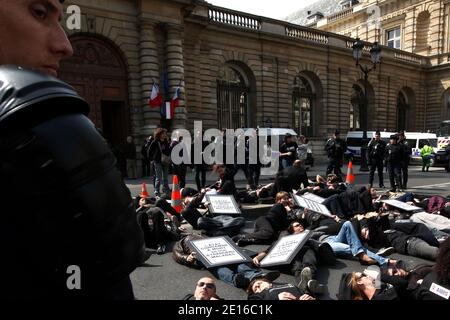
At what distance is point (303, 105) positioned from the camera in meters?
26.1

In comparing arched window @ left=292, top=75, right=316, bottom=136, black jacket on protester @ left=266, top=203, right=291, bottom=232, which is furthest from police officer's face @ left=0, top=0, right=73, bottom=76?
arched window @ left=292, top=75, right=316, bottom=136

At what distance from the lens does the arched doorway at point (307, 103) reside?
25.8 meters

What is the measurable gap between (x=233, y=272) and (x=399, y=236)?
313 cm

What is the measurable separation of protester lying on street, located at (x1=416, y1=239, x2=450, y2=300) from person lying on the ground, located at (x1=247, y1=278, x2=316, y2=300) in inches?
42.9

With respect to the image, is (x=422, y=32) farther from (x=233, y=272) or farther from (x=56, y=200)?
(x=56, y=200)

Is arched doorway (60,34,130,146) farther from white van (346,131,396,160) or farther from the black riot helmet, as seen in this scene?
white van (346,131,396,160)

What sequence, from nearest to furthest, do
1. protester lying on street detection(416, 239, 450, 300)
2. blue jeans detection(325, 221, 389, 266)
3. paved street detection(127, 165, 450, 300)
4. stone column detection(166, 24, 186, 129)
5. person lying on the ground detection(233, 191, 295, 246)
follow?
1. protester lying on street detection(416, 239, 450, 300)
2. paved street detection(127, 165, 450, 300)
3. blue jeans detection(325, 221, 389, 266)
4. person lying on the ground detection(233, 191, 295, 246)
5. stone column detection(166, 24, 186, 129)

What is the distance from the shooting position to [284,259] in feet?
15.7

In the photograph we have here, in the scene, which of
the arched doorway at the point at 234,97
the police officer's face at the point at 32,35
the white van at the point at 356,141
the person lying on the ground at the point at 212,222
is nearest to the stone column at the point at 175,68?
the arched doorway at the point at 234,97

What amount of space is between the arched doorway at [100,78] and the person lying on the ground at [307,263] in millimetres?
12218

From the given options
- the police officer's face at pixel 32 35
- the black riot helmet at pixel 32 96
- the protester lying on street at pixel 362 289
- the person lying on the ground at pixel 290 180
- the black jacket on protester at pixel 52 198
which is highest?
the police officer's face at pixel 32 35

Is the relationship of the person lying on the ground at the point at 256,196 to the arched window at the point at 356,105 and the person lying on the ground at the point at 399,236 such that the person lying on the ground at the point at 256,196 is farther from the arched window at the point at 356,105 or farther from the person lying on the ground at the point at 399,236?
the arched window at the point at 356,105

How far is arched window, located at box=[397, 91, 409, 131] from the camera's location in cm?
3408
